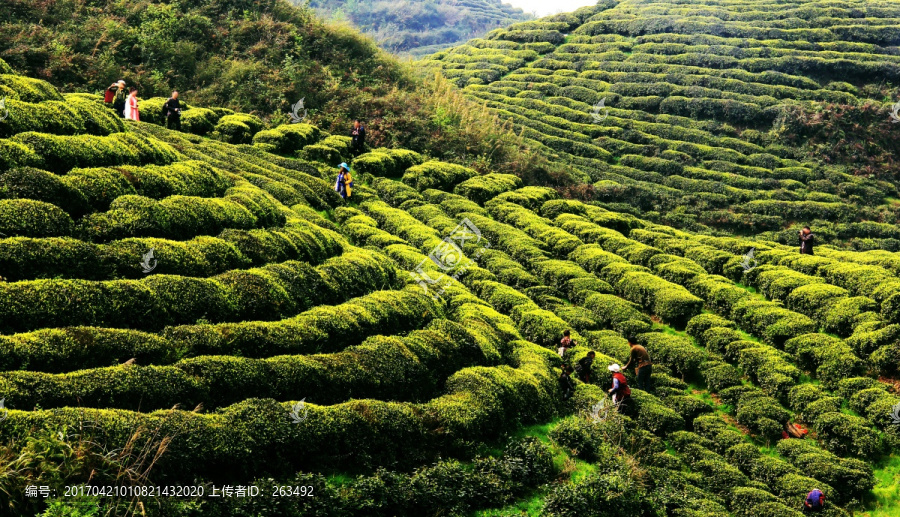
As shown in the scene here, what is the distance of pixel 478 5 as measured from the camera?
17188 centimetres

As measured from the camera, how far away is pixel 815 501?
13.3 m

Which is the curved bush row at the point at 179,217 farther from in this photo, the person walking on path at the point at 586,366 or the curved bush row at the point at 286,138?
the curved bush row at the point at 286,138

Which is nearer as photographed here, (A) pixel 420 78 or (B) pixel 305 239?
(B) pixel 305 239

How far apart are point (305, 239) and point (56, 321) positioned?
6773mm

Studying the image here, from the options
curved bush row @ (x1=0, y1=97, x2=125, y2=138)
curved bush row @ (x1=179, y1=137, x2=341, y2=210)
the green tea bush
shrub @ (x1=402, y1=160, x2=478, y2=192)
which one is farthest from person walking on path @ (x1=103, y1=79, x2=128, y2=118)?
shrub @ (x1=402, y1=160, x2=478, y2=192)

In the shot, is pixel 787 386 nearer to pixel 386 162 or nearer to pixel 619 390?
pixel 619 390

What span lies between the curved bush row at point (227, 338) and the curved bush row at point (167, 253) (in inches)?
72.0

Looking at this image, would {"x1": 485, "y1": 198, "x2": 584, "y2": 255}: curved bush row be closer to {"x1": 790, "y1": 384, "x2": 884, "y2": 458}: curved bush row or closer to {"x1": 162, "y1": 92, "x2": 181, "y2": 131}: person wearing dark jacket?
{"x1": 790, "y1": 384, "x2": 884, "y2": 458}: curved bush row

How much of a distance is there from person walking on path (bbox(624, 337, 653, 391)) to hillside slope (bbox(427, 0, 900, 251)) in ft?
65.1

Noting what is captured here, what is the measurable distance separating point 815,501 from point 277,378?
11153 mm

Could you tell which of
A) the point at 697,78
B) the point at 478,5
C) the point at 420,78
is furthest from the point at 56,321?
the point at 478,5

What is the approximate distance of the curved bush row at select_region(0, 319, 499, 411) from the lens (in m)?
8.80

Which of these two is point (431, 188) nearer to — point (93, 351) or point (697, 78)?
point (93, 351)

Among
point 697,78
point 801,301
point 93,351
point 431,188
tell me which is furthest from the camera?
point 697,78
